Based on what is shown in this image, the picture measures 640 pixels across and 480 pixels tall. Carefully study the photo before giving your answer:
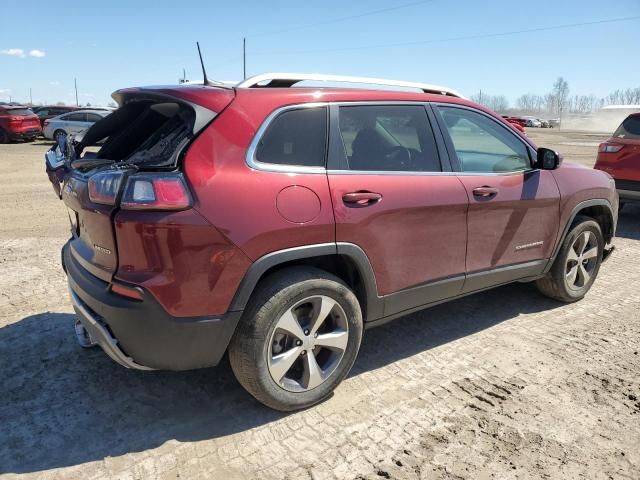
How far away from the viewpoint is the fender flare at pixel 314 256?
258 centimetres

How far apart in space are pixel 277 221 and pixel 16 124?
937 inches

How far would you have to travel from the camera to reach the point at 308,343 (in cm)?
287

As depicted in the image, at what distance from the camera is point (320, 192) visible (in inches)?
108

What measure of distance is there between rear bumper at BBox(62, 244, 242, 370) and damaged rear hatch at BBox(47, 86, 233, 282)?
157mm

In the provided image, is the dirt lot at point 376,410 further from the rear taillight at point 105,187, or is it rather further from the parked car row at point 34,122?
the parked car row at point 34,122

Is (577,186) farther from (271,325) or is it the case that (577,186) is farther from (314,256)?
(271,325)

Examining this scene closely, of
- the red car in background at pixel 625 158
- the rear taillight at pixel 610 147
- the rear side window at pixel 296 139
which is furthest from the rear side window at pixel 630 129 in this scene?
the rear side window at pixel 296 139

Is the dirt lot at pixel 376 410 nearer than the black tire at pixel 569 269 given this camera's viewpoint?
Yes

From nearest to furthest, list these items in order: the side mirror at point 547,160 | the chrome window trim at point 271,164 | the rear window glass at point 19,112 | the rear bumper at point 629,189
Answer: the chrome window trim at point 271,164 → the side mirror at point 547,160 → the rear bumper at point 629,189 → the rear window glass at point 19,112

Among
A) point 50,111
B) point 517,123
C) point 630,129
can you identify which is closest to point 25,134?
point 50,111

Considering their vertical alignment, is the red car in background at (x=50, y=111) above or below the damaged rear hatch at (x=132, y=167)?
above

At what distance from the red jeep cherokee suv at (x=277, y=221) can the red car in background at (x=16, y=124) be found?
21.8 meters

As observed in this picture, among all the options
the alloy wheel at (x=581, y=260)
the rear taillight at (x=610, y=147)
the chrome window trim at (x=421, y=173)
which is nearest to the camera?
the chrome window trim at (x=421, y=173)

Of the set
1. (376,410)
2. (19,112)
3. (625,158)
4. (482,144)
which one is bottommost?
(376,410)
